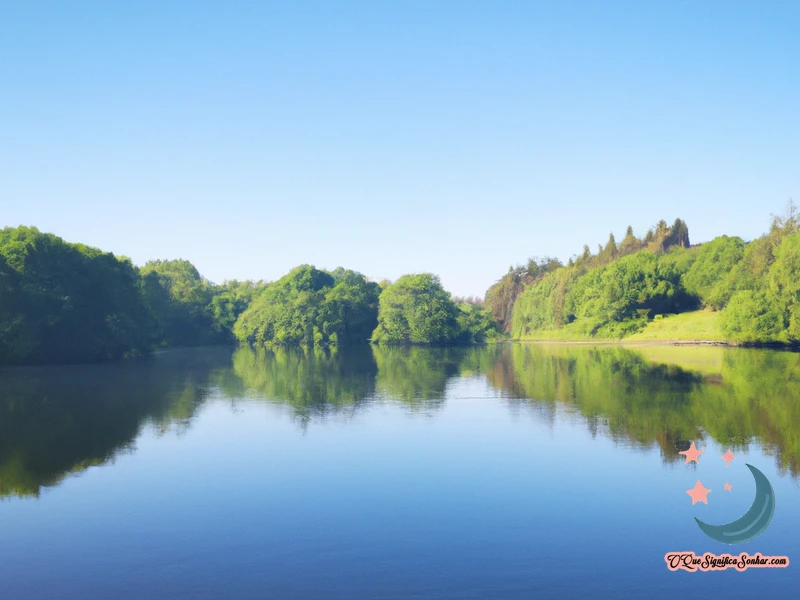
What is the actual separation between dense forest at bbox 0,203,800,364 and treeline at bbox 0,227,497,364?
0.62 feet

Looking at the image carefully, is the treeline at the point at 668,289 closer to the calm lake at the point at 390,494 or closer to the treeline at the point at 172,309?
the treeline at the point at 172,309

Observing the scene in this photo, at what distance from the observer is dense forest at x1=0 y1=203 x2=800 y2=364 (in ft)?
219

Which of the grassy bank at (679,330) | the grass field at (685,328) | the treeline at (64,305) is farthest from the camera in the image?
the grassy bank at (679,330)

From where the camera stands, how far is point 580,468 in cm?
2117

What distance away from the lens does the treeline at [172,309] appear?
6381cm

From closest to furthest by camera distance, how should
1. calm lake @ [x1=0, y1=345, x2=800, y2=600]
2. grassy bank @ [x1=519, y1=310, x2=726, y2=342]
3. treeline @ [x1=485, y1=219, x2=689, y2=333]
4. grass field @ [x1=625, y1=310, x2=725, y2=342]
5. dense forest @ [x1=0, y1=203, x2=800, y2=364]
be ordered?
calm lake @ [x1=0, y1=345, x2=800, y2=600], dense forest @ [x1=0, y1=203, x2=800, y2=364], grass field @ [x1=625, y1=310, x2=725, y2=342], grassy bank @ [x1=519, y1=310, x2=726, y2=342], treeline @ [x1=485, y1=219, x2=689, y2=333]

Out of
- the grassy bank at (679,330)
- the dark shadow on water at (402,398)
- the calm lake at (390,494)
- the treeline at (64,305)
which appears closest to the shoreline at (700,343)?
the grassy bank at (679,330)

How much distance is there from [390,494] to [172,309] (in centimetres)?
11245

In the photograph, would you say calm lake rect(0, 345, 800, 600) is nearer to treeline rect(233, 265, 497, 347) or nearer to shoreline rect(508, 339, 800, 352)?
shoreline rect(508, 339, 800, 352)

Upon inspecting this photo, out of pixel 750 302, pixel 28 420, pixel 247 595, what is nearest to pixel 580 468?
pixel 247 595

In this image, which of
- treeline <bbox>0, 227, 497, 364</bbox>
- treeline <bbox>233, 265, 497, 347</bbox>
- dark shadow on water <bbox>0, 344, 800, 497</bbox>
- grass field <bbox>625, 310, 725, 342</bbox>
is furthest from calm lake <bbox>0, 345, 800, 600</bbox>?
treeline <bbox>233, 265, 497, 347</bbox>

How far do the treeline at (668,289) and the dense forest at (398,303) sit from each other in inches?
8.9

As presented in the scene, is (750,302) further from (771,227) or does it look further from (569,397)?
(569,397)

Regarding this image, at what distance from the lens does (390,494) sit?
18562 mm
